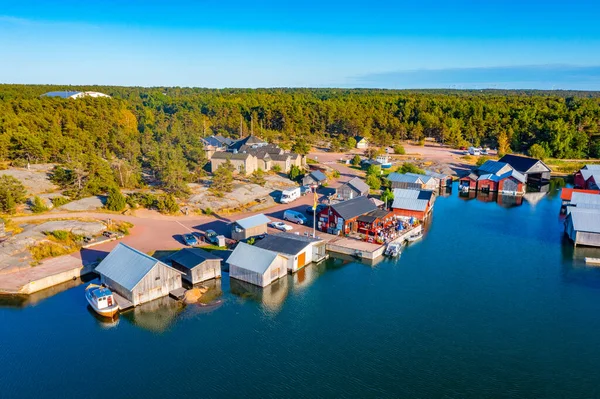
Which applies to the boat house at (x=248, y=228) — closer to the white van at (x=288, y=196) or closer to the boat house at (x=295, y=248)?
the boat house at (x=295, y=248)

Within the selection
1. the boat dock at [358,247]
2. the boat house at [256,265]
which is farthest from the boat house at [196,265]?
the boat dock at [358,247]

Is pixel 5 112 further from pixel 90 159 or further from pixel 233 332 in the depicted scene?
pixel 233 332

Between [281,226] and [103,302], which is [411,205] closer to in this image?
[281,226]

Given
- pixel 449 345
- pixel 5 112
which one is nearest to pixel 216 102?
pixel 5 112

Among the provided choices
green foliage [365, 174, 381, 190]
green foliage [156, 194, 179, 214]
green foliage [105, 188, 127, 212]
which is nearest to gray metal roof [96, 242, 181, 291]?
green foliage [156, 194, 179, 214]

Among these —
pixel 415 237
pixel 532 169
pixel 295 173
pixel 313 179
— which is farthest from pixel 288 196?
pixel 532 169
